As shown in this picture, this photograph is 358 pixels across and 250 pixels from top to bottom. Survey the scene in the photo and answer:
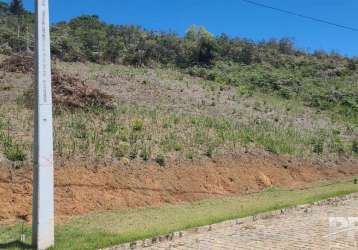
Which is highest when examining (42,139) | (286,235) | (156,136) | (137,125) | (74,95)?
(74,95)

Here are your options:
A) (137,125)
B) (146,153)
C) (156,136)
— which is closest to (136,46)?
(137,125)

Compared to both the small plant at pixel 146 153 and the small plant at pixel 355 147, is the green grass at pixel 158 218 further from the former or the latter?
the small plant at pixel 355 147

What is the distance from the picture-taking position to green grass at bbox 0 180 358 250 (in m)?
9.07

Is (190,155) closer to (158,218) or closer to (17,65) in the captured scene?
(158,218)

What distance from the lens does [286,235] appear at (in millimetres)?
9203

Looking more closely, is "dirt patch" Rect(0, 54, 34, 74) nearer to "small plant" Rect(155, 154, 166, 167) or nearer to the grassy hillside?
the grassy hillside

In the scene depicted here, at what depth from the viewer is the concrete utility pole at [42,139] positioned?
816 centimetres

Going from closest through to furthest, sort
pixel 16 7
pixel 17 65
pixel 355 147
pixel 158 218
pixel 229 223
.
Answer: pixel 229 223 < pixel 158 218 < pixel 355 147 < pixel 17 65 < pixel 16 7

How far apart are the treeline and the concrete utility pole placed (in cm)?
2118

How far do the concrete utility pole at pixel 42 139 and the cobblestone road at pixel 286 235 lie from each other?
5.90 feet

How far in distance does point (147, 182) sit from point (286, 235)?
5.21 metres

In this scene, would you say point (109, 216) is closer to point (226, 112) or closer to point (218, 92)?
point (226, 112)

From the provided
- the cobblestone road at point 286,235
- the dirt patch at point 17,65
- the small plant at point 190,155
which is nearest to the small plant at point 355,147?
the small plant at point 190,155

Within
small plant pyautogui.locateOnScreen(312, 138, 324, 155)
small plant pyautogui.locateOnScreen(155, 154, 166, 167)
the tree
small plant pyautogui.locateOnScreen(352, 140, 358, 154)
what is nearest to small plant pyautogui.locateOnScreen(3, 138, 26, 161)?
small plant pyautogui.locateOnScreen(155, 154, 166, 167)
